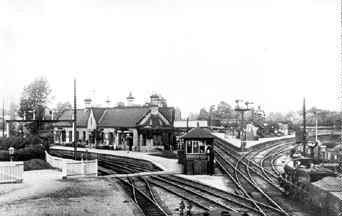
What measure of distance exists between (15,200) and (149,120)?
30.3 m

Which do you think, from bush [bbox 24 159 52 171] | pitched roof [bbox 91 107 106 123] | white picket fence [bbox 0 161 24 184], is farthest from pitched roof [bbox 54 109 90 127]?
white picket fence [bbox 0 161 24 184]

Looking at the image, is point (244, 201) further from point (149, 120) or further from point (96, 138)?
point (96, 138)

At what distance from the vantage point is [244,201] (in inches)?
672

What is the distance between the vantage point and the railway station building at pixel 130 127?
45219 millimetres

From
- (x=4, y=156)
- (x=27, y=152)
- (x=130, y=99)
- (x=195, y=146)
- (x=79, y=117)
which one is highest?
(x=130, y=99)

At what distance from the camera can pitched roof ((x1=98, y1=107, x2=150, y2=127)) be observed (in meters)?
46.5

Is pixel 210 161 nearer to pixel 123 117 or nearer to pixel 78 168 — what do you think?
pixel 78 168

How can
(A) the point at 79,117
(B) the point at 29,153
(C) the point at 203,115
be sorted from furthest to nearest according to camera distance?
1. (C) the point at 203,115
2. (A) the point at 79,117
3. (B) the point at 29,153

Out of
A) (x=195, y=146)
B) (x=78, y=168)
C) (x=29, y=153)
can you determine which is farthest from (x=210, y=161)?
(x=29, y=153)

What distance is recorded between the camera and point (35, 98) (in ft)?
196

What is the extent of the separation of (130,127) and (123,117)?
11.4 ft

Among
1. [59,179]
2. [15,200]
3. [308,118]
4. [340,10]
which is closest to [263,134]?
[308,118]

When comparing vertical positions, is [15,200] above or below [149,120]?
below

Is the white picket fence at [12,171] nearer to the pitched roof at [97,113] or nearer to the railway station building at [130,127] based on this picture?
the railway station building at [130,127]
